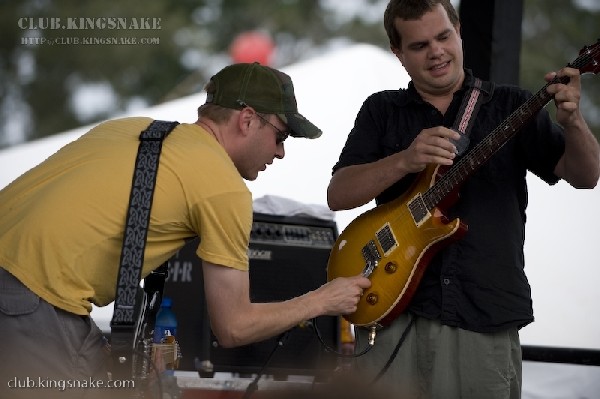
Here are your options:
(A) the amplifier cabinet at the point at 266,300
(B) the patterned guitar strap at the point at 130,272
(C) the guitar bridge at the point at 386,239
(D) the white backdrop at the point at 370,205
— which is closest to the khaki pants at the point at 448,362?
(C) the guitar bridge at the point at 386,239

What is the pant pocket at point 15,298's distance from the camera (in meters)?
2.73

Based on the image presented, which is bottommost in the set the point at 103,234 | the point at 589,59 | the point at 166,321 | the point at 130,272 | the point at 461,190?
the point at 166,321

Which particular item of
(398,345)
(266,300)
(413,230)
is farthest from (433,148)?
(266,300)

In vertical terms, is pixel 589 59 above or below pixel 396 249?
above

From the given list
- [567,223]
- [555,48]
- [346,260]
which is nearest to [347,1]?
[555,48]

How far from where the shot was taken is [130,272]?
9.20 ft

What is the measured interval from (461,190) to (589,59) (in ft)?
1.97

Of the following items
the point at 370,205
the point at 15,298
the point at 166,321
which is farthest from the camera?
the point at 370,205

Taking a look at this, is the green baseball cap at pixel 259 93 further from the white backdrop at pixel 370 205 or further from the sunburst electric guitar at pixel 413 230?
the white backdrop at pixel 370 205

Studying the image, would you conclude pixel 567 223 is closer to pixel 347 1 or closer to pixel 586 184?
pixel 586 184

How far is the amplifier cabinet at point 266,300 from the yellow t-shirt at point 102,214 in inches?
69.8

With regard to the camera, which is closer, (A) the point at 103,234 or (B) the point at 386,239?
(A) the point at 103,234

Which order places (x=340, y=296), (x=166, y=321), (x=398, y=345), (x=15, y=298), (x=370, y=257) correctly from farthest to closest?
(x=166, y=321)
(x=370, y=257)
(x=398, y=345)
(x=340, y=296)
(x=15, y=298)

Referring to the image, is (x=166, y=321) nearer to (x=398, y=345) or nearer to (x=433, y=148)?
(x=398, y=345)
